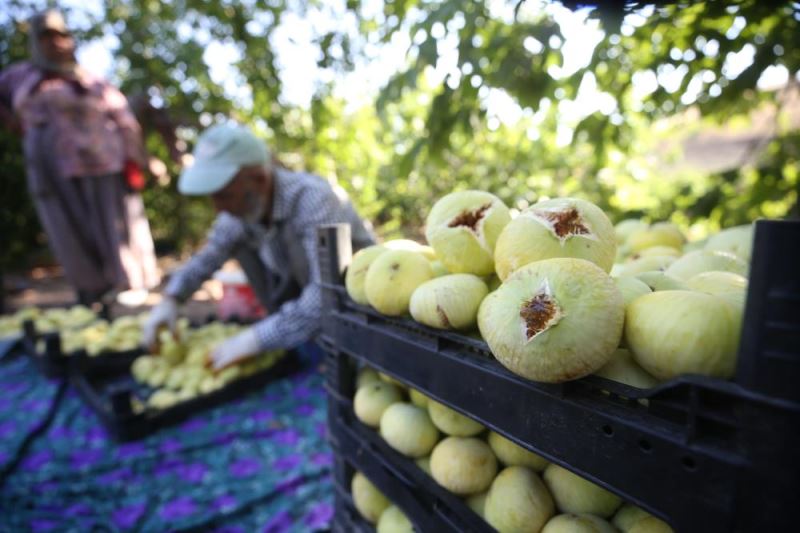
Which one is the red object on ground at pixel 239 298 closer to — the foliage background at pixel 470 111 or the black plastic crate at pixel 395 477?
the foliage background at pixel 470 111

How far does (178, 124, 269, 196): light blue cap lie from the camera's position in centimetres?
242

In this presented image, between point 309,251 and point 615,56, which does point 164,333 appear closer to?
point 309,251

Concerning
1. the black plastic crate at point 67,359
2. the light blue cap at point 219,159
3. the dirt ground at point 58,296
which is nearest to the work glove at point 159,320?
the black plastic crate at point 67,359

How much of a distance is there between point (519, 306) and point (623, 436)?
0.71 ft

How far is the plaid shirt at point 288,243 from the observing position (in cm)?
240

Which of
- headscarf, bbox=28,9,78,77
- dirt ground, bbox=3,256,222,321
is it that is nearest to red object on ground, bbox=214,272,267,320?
dirt ground, bbox=3,256,222,321

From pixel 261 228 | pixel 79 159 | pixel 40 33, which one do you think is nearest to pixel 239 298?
pixel 261 228

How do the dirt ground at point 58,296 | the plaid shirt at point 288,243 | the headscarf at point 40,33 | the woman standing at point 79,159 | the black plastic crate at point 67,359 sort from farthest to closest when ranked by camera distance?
the dirt ground at point 58,296
the woman standing at point 79,159
the headscarf at point 40,33
the black plastic crate at point 67,359
the plaid shirt at point 288,243

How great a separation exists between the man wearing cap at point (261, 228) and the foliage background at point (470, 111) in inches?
25.1

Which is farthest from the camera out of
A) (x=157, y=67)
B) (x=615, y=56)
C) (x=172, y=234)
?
(x=172, y=234)

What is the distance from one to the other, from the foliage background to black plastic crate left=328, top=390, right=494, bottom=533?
3.38 ft

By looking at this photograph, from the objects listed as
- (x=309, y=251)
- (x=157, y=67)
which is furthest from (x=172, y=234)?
(x=309, y=251)

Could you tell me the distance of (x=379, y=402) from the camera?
1.15 meters

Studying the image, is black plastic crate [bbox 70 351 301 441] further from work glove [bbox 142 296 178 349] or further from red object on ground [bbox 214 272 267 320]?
red object on ground [bbox 214 272 267 320]
